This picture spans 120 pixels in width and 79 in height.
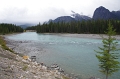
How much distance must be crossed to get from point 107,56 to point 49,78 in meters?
8.00

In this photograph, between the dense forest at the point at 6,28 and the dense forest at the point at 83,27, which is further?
the dense forest at the point at 6,28

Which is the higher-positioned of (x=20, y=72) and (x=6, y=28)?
(x=6, y=28)

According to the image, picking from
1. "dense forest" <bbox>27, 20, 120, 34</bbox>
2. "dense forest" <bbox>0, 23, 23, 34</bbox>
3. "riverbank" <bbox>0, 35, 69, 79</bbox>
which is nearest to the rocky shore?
"riverbank" <bbox>0, 35, 69, 79</bbox>

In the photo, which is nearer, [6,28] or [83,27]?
[6,28]

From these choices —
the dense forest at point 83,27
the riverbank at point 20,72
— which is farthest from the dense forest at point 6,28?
the riverbank at point 20,72

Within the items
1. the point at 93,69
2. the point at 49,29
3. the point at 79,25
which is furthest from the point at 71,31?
the point at 93,69

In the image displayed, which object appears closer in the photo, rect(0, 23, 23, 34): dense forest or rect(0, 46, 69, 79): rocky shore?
rect(0, 46, 69, 79): rocky shore

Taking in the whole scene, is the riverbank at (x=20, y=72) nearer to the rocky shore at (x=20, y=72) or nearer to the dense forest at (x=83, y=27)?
the rocky shore at (x=20, y=72)

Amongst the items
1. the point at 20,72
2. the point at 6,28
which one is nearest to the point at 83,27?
the point at 6,28

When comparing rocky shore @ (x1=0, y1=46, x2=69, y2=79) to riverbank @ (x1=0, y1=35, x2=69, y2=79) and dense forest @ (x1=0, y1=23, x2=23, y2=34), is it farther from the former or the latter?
dense forest @ (x1=0, y1=23, x2=23, y2=34)

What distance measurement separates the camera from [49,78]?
15.1m

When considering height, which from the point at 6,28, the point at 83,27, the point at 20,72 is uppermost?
the point at 83,27

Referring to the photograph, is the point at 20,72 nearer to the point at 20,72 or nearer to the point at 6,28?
the point at 20,72

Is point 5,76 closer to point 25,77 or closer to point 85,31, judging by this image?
point 25,77
